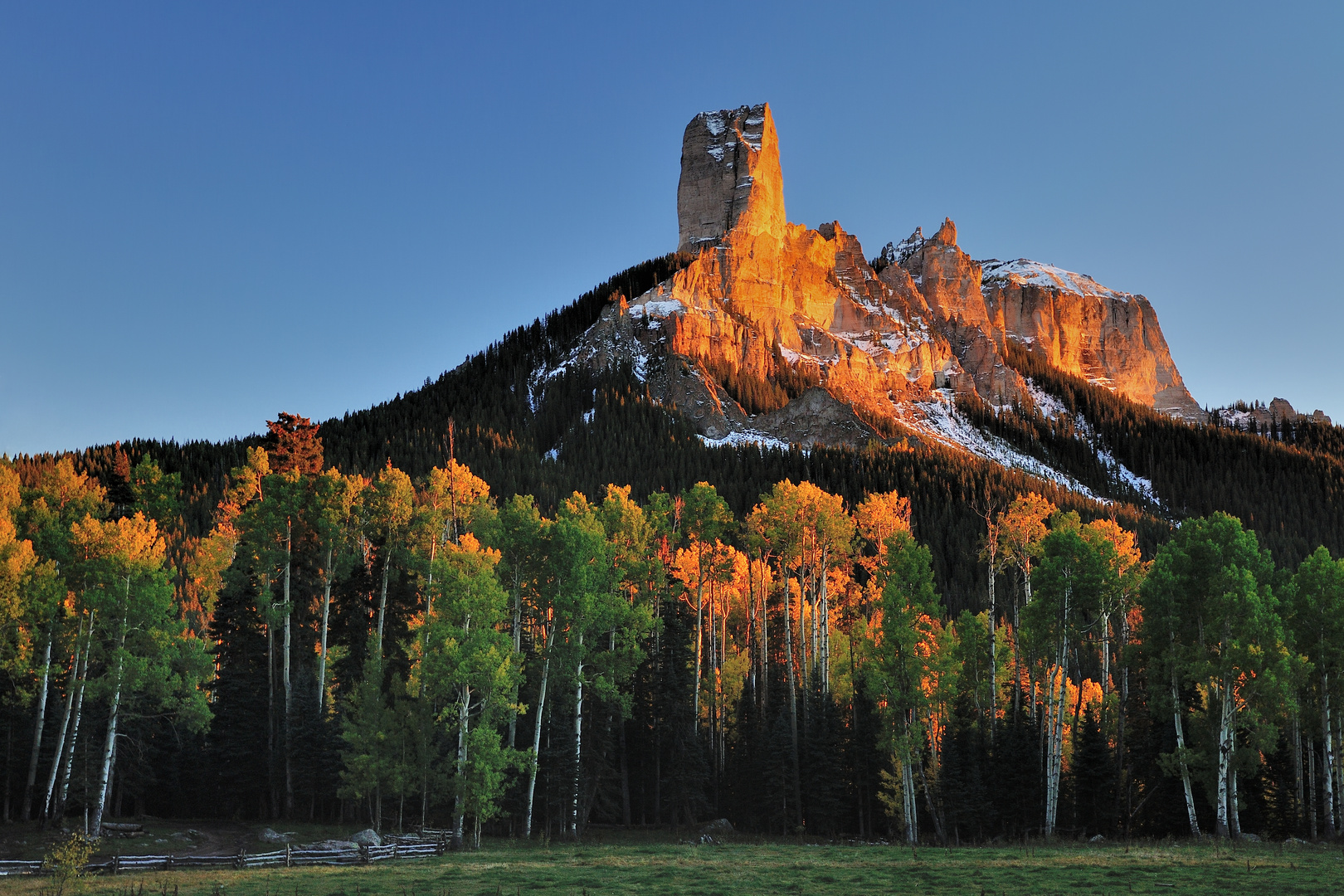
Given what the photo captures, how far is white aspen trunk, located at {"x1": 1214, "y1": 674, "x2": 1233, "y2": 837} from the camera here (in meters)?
30.1

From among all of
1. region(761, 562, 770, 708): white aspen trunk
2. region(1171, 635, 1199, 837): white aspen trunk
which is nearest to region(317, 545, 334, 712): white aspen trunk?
region(761, 562, 770, 708): white aspen trunk

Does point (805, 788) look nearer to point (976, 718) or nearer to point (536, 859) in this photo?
point (976, 718)

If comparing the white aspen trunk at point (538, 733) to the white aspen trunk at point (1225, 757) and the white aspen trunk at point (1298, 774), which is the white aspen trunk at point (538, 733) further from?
the white aspen trunk at point (1298, 774)

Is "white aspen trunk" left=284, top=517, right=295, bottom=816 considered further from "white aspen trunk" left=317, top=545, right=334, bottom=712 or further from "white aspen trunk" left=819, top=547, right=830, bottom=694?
"white aspen trunk" left=819, top=547, right=830, bottom=694

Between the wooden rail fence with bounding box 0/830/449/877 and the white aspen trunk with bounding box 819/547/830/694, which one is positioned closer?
the wooden rail fence with bounding box 0/830/449/877

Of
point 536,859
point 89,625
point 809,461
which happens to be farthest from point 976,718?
point 809,461

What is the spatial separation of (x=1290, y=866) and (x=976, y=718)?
658 inches

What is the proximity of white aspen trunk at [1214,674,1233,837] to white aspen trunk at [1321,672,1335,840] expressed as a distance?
326cm

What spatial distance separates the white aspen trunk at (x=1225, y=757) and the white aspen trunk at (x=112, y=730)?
3454 cm

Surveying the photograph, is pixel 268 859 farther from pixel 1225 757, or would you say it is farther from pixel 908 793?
pixel 1225 757

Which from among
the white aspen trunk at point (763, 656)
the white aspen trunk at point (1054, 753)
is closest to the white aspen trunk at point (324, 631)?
the white aspen trunk at point (763, 656)

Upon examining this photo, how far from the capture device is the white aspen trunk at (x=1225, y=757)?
30094 millimetres

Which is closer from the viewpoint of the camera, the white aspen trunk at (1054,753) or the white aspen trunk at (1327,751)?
the white aspen trunk at (1327,751)

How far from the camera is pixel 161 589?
107 feet
